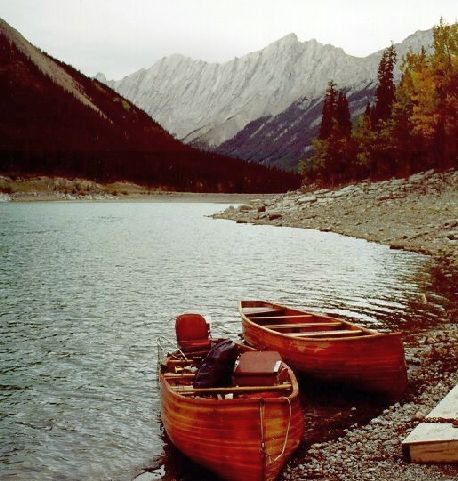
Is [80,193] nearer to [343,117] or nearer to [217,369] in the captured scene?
[343,117]

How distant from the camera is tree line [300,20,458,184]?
206ft

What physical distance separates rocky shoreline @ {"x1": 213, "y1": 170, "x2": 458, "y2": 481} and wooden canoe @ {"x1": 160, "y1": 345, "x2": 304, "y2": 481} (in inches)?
31.4

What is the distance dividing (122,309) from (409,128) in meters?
55.2

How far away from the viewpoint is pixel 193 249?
49.6m

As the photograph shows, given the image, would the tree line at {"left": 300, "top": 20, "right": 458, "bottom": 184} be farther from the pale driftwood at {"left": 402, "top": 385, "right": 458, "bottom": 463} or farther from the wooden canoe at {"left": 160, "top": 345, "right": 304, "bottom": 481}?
the wooden canoe at {"left": 160, "top": 345, "right": 304, "bottom": 481}

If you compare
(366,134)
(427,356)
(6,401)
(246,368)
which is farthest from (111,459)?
(366,134)

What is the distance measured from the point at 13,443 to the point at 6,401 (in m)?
2.60

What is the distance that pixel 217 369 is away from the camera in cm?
1185

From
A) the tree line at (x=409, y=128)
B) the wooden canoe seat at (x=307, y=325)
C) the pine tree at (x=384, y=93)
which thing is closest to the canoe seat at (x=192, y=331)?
the wooden canoe seat at (x=307, y=325)

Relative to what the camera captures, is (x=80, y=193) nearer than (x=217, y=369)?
No

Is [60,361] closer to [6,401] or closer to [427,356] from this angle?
[6,401]

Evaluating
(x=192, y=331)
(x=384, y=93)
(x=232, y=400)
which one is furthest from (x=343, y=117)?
(x=232, y=400)

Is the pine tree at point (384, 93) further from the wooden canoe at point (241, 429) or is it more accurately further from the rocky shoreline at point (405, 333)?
the wooden canoe at point (241, 429)

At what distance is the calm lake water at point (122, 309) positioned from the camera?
12672mm
